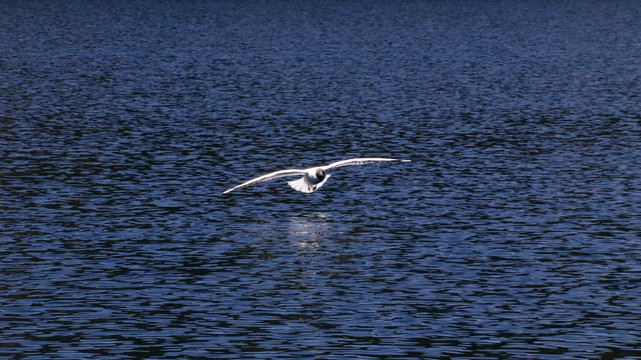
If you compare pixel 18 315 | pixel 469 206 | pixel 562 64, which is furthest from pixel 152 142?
pixel 562 64

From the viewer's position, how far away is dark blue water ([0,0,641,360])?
110 ft

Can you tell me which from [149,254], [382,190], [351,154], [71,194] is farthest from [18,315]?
[351,154]

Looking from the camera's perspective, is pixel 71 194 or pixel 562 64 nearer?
pixel 71 194

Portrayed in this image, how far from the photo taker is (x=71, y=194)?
2084 inches

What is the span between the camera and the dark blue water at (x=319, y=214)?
33469 millimetres

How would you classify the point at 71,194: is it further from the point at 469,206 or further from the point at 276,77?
the point at 276,77

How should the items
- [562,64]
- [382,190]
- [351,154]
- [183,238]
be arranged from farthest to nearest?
[562,64] < [351,154] < [382,190] < [183,238]

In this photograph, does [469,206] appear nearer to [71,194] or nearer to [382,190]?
[382,190]

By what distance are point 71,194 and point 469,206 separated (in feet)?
51.4

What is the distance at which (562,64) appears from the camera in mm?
117625

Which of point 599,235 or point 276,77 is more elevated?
point 276,77

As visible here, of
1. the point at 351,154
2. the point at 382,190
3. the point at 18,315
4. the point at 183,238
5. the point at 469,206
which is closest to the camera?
the point at 18,315

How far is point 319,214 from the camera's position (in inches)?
1955

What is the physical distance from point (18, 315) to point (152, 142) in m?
33.6
